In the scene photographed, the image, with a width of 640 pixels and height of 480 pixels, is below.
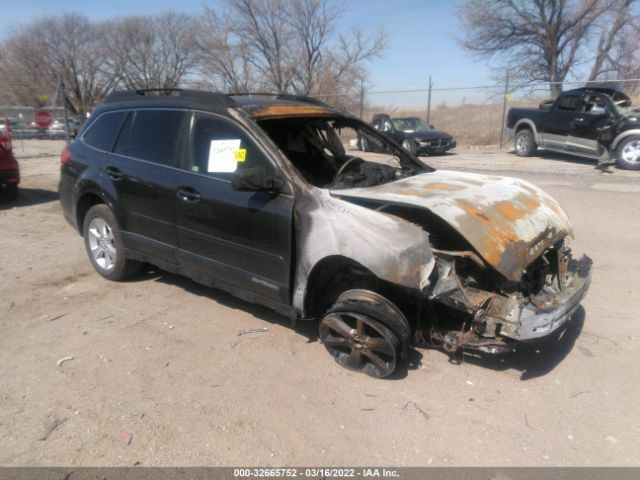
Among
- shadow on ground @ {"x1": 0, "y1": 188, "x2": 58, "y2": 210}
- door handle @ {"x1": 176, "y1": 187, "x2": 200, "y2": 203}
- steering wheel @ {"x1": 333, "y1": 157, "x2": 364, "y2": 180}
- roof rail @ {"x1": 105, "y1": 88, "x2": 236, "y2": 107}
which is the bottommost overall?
shadow on ground @ {"x1": 0, "y1": 188, "x2": 58, "y2": 210}

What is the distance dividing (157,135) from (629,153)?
452 inches

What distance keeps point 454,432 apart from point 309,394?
913mm

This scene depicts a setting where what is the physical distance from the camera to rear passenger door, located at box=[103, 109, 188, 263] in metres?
4.22

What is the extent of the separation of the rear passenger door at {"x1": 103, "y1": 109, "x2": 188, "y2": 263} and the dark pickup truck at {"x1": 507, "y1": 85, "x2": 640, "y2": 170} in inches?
448

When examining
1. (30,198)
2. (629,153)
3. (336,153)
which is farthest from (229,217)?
(629,153)

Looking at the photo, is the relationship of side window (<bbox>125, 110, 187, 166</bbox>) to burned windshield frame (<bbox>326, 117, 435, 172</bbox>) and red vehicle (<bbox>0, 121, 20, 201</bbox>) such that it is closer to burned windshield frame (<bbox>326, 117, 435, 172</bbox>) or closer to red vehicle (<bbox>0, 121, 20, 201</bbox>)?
burned windshield frame (<bbox>326, 117, 435, 172</bbox>)

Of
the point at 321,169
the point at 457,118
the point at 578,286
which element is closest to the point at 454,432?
the point at 578,286

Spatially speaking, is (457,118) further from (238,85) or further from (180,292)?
(180,292)

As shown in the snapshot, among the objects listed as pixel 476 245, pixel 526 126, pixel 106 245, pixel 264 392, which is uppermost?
pixel 526 126

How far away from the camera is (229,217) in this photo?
3.79 metres

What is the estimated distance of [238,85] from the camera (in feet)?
104

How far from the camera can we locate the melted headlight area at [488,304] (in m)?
3.04

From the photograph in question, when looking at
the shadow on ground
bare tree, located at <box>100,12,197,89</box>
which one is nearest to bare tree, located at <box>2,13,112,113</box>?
bare tree, located at <box>100,12,197,89</box>

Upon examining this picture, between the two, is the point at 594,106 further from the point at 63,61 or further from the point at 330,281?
the point at 63,61
